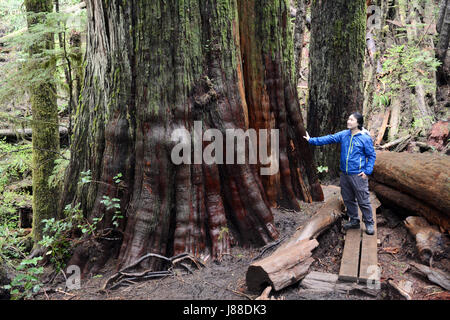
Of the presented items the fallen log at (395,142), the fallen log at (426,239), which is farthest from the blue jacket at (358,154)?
the fallen log at (395,142)

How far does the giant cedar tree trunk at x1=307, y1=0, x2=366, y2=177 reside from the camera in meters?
8.11

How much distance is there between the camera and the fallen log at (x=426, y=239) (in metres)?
4.55

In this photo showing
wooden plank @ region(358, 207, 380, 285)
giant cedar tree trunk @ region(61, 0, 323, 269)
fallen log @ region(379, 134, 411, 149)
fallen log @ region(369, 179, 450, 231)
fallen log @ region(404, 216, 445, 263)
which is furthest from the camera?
fallen log @ region(379, 134, 411, 149)

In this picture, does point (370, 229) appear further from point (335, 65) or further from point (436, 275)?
point (335, 65)

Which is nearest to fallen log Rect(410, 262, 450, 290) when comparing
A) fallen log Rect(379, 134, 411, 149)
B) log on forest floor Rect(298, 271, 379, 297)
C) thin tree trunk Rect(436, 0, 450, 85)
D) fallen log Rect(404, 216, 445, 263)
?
fallen log Rect(404, 216, 445, 263)

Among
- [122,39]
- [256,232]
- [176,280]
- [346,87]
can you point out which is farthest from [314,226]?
[346,87]

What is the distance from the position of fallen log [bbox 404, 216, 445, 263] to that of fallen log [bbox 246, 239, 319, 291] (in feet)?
5.65

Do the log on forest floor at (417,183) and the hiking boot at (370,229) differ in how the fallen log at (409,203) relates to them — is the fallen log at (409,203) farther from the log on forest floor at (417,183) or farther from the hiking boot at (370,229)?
the hiking boot at (370,229)

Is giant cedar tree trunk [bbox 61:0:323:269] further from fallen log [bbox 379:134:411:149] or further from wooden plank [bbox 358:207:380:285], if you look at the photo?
fallen log [bbox 379:134:411:149]

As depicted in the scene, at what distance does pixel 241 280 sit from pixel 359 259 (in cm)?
158

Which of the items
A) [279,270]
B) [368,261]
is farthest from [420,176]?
[279,270]

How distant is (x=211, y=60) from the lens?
4.54m

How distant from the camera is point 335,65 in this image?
27.2 feet

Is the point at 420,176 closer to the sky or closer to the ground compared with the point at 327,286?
closer to the sky
